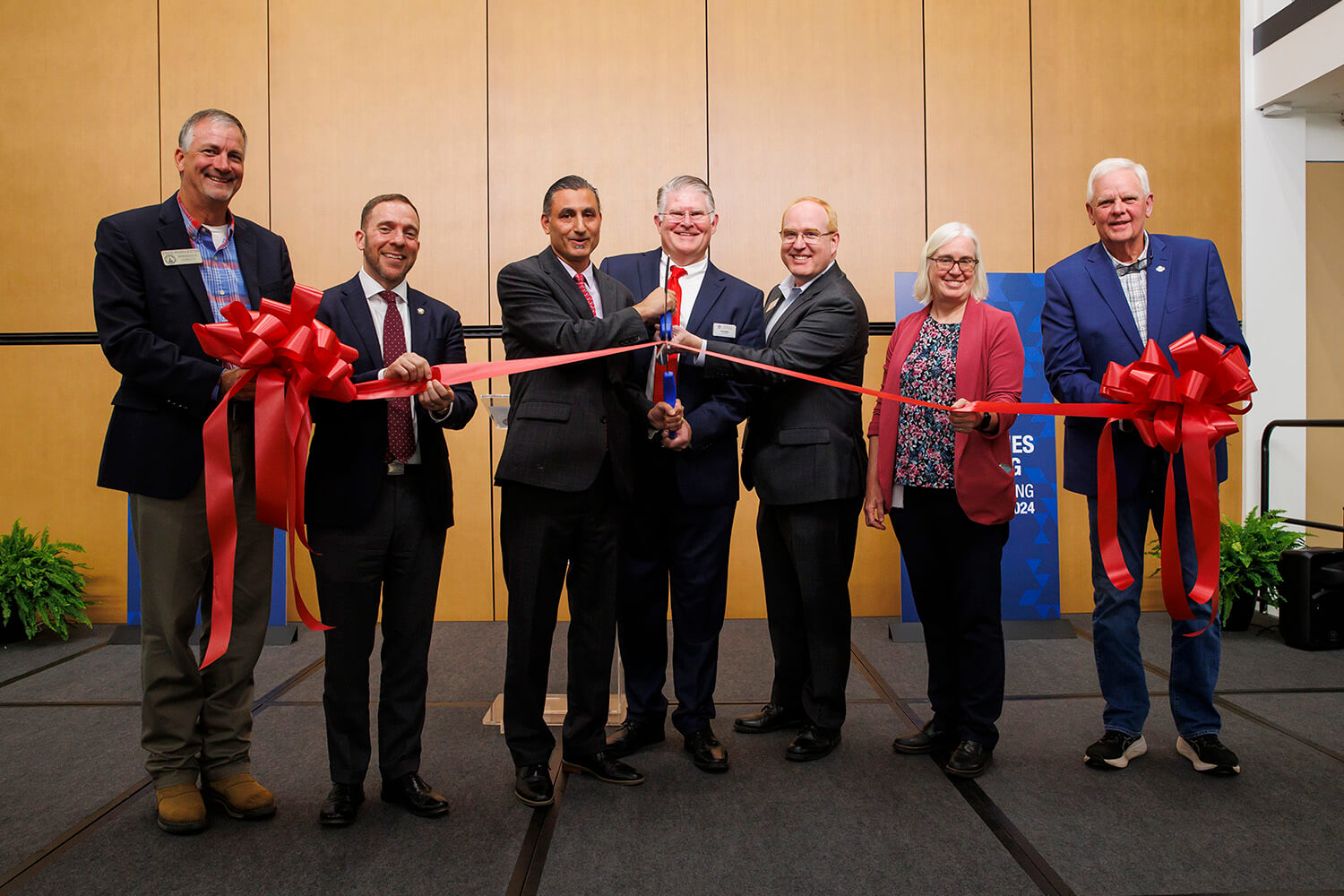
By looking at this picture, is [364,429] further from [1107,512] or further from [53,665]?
[53,665]

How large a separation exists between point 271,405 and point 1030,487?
3.82m

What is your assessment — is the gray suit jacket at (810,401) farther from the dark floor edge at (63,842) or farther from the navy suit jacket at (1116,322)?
the dark floor edge at (63,842)

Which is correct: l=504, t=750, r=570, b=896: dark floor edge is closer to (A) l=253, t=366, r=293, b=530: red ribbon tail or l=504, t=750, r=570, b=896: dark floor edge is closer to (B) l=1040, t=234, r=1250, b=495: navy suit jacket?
(A) l=253, t=366, r=293, b=530: red ribbon tail

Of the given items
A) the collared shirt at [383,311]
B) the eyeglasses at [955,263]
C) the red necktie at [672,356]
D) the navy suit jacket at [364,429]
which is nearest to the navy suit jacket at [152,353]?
the navy suit jacket at [364,429]

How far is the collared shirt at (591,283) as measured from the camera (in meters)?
2.54

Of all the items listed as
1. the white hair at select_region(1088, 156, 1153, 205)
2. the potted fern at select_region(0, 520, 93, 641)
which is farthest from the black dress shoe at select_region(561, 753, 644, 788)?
the potted fern at select_region(0, 520, 93, 641)

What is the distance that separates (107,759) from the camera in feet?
9.32

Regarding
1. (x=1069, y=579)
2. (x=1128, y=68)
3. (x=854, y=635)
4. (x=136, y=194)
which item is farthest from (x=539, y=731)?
(x=1128, y=68)

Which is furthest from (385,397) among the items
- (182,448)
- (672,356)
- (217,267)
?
(672,356)

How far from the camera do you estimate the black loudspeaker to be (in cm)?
413

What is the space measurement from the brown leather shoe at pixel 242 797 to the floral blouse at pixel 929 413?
2164 millimetres

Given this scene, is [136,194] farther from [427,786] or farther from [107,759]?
[427,786]

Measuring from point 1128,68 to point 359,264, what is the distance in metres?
4.79

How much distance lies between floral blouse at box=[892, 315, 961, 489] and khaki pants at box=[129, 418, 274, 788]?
202 centimetres
